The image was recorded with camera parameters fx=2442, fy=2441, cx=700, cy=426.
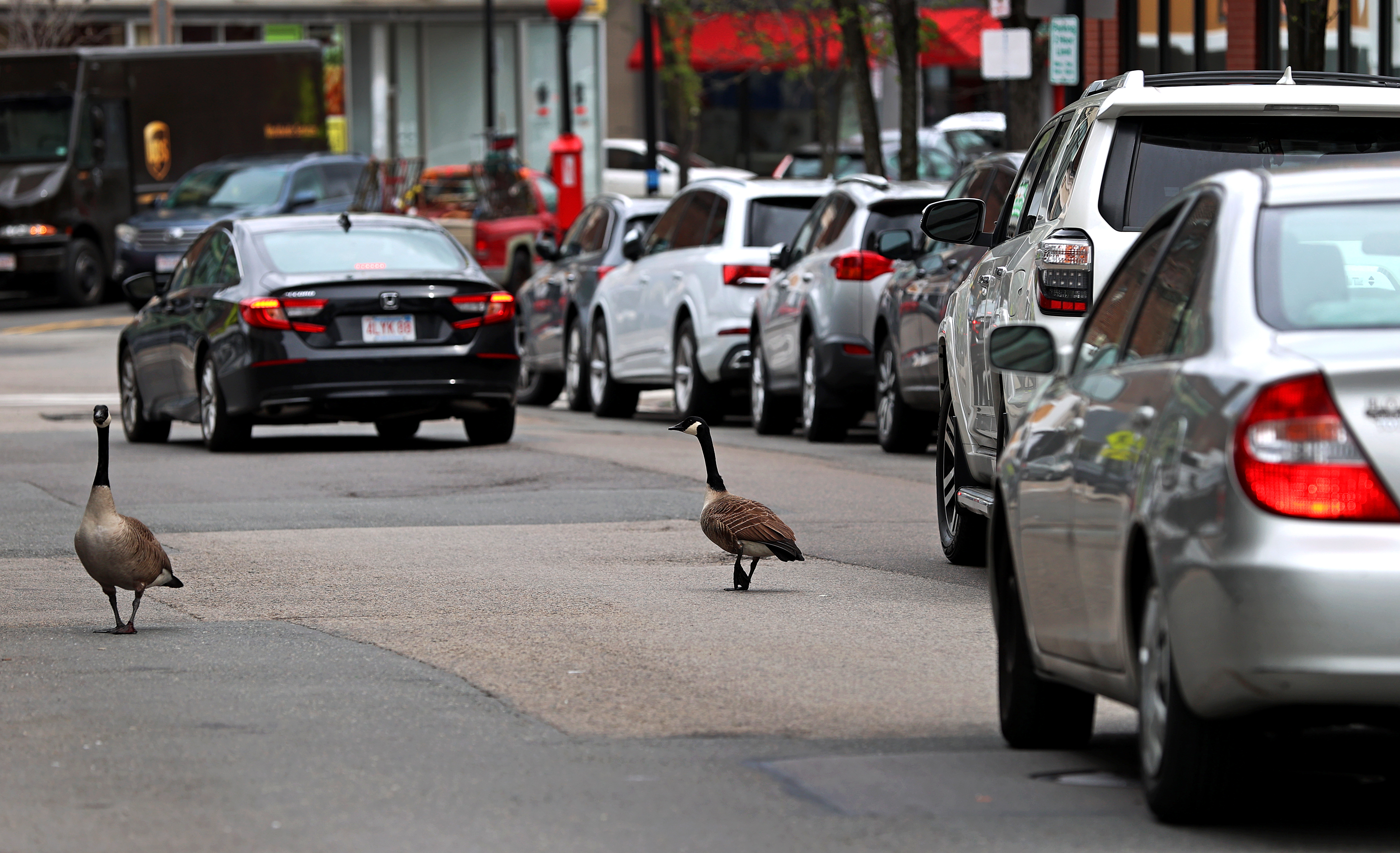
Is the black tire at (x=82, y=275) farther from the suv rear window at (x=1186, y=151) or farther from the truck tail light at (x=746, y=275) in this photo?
the suv rear window at (x=1186, y=151)

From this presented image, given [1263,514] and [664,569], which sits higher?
[1263,514]

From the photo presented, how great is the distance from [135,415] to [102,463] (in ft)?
30.8

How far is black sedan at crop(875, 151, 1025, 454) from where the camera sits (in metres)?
14.1

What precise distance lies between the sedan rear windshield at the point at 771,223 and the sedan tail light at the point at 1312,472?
13854mm

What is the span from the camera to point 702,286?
18672 millimetres

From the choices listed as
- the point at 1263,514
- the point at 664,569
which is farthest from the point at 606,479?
the point at 1263,514

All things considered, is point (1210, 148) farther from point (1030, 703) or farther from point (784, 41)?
point (784, 41)

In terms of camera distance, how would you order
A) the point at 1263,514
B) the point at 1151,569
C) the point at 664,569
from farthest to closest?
the point at 664,569 < the point at 1151,569 < the point at 1263,514

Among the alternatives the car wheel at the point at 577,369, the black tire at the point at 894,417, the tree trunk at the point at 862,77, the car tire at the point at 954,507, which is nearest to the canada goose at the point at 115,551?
the car tire at the point at 954,507

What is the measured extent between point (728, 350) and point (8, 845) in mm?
13551

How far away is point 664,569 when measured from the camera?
10.4 m

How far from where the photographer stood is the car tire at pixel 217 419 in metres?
16.5

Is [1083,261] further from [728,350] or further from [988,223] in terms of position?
[728,350]

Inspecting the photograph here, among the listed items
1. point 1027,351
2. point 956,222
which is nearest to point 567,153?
point 956,222
